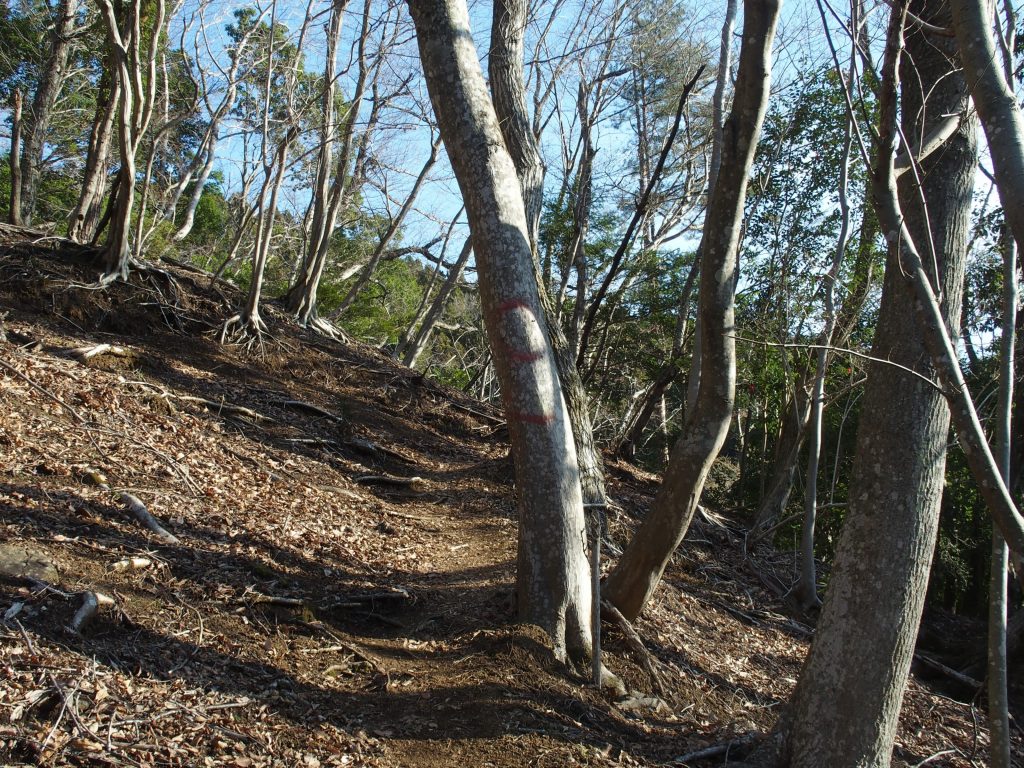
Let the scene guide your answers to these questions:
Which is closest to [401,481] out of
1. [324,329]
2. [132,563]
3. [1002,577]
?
[132,563]

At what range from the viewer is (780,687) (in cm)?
598

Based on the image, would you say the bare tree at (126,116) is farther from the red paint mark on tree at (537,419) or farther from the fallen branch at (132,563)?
the red paint mark on tree at (537,419)

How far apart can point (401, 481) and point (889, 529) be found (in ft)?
18.1

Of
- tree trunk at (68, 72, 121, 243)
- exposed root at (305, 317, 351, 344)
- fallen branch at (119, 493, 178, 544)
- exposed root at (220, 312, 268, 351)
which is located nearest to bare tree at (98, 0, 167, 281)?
exposed root at (220, 312, 268, 351)

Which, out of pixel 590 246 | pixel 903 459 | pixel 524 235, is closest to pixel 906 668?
pixel 903 459

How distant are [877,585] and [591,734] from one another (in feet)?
5.22

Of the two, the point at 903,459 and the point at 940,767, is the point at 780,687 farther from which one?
the point at 903,459

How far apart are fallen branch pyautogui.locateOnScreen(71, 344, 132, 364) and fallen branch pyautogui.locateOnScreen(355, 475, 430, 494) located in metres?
2.80

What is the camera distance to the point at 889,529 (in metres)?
3.52

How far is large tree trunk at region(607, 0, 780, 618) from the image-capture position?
4.27m

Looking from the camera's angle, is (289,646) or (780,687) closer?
(289,646)

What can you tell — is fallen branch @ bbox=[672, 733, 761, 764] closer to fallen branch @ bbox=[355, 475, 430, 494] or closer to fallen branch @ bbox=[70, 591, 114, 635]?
fallen branch @ bbox=[70, 591, 114, 635]

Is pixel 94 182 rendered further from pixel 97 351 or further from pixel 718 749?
pixel 718 749

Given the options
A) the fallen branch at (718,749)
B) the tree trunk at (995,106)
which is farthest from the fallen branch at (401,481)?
the tree trunk at (995,106)
